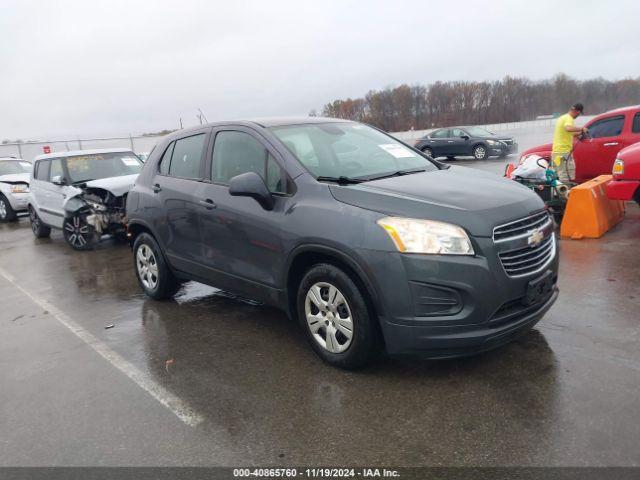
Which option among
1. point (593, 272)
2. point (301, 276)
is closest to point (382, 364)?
point (301, 276)

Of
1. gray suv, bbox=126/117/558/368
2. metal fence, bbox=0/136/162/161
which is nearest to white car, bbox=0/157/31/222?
gray suv, bbox=126/117/558/368

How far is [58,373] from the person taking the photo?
4.05 m

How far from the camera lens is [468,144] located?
2125cm

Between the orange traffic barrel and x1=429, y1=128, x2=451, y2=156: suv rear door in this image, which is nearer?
the orange traffic barrel

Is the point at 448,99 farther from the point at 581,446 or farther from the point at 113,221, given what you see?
the point at 581,446

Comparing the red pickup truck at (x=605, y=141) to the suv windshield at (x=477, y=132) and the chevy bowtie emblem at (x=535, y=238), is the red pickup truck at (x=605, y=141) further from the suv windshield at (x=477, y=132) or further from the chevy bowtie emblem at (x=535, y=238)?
the suv windshield at (x=477, y=132)

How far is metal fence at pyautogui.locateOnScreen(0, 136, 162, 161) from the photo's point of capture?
27.1 meters

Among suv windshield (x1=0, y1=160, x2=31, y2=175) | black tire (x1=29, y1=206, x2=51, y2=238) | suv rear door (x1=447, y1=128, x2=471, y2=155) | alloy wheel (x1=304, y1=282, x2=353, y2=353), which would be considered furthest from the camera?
suv rear door (x1=447, y1=128, x2=471, y2=155)

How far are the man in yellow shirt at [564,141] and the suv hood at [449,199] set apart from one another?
6887 mm

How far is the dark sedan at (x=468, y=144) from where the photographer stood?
2092cm

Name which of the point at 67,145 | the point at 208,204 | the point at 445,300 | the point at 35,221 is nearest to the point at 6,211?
the point at 35,221

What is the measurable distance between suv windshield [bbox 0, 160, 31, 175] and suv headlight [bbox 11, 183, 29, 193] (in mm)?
1519

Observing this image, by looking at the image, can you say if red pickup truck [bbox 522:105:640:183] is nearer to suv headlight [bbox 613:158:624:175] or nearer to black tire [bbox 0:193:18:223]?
suv headlight [bbox 613:158:624:175]

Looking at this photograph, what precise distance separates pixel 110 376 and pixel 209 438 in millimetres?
1312
